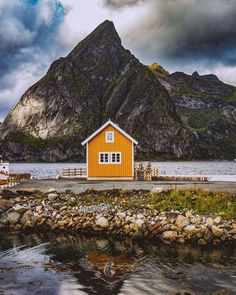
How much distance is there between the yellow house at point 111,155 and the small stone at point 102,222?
2082cm

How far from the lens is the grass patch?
901 inches

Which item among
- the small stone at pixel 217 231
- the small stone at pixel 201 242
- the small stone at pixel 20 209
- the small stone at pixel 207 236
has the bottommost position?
the small stone at pixel 201 242

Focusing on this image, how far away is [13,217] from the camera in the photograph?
24125mm

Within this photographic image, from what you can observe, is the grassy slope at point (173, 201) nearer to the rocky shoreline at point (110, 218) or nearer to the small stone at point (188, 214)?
the rocky shoreline at point (110, 218)

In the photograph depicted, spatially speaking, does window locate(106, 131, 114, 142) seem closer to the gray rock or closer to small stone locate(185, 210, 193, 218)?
small stone locate(185, 210, 193, 218)

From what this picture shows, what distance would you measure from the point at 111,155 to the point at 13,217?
20.0 meters

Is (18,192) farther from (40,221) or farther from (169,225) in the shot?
(169,225)

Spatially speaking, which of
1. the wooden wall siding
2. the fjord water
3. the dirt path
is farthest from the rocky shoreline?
the wooden wall siding

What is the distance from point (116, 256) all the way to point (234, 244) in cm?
605

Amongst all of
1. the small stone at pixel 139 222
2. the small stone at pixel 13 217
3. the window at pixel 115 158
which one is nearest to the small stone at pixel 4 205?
the small stone at pixel 13 217

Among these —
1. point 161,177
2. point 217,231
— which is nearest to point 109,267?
point 217,231

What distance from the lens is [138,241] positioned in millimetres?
19922

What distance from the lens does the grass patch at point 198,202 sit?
901 inches

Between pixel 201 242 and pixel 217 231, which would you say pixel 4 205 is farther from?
pixel 217 231
